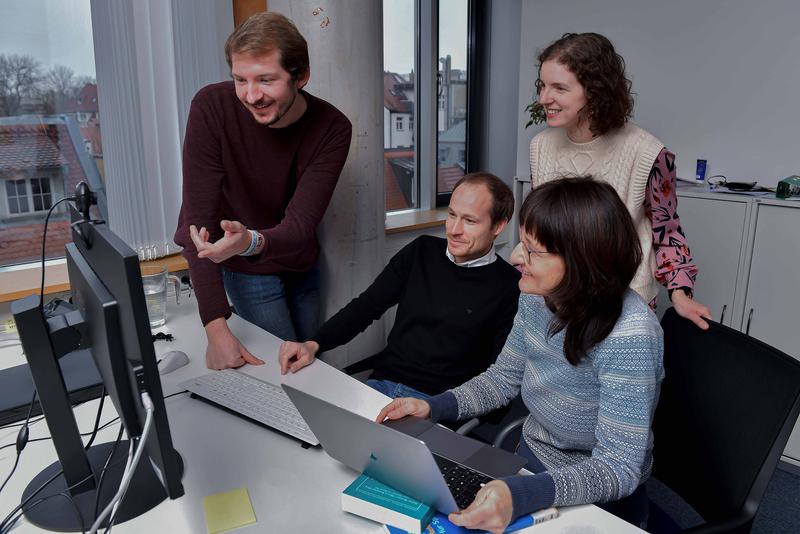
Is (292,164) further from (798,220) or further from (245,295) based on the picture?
(798,220)

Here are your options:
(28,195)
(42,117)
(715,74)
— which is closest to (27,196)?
(28,195)

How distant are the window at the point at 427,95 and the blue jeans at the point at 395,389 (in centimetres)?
210

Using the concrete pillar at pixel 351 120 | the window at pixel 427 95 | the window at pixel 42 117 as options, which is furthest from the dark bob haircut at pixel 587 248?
the window at pixel 427 95

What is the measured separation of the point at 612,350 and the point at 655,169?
837 millimetres

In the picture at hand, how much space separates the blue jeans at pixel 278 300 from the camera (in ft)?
6.24

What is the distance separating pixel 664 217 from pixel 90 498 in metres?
1.54

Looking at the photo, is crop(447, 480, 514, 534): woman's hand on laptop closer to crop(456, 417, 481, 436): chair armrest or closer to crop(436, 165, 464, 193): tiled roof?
crop(456, 417, 481, 436): chair armrest

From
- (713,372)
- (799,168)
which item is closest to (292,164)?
(713,372)

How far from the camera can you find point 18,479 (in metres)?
1.07

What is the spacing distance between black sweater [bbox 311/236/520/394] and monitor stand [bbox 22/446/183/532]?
28.6 inches

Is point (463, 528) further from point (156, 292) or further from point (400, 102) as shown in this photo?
point (400, 102)

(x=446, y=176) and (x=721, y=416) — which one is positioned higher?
(x=446, y=176)

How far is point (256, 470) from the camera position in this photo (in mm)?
1090

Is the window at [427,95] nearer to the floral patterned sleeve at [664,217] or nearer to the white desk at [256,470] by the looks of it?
the floral patterned sleeve at [664,217]
